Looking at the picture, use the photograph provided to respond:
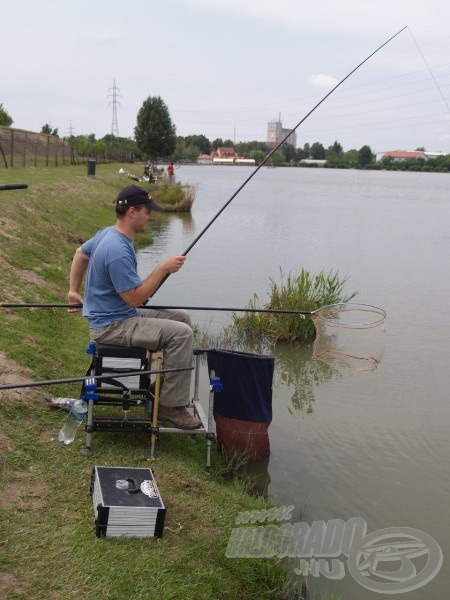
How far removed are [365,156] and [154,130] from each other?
4581 cm

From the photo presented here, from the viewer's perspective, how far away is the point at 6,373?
518 cm

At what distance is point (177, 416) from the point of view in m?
4.64

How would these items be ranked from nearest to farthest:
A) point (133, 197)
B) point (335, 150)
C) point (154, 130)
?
point (133, 197) < point (154, 130) < point (335, 150)

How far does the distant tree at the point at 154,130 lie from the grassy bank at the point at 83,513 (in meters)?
67.8

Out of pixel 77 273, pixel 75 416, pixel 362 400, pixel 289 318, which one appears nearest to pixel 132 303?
pixel 77 273

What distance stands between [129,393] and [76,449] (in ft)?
1.44

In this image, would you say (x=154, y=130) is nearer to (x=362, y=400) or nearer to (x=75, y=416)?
(x=362, y=400)

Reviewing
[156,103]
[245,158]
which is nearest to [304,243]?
[156,103]

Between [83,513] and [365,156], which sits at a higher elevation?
[83,513]

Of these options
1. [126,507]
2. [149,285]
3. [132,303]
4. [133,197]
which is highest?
[133,197]

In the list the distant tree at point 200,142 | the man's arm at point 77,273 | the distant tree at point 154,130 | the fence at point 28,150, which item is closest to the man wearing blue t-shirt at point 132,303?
the man's arm at point 77,273

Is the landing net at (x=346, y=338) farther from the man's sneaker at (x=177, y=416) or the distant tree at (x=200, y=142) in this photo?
the distant tree at (x=200, y=142)

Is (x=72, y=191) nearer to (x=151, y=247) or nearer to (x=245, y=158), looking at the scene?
(x=151, y=247)

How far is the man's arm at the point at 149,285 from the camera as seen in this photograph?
169 inches
